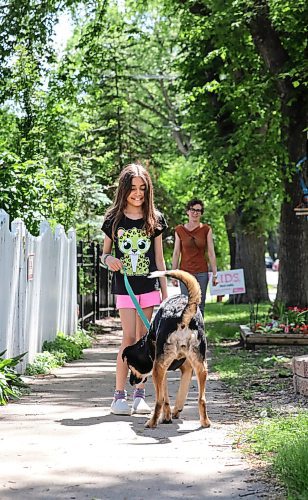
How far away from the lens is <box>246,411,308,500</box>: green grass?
5352 millimetres

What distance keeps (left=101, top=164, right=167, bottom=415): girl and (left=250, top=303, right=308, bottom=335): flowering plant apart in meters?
7.09

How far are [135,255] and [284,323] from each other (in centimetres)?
779

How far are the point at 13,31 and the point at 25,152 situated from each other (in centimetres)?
456

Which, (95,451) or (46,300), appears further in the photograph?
(46,300)

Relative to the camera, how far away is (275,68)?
18.6 meters

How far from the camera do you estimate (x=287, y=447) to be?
19.9 feet

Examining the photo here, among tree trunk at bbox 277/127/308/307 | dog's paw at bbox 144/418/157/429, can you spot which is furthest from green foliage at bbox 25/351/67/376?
tree trunk at bbox 277/127/308/307

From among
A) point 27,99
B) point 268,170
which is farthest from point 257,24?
point 27,99

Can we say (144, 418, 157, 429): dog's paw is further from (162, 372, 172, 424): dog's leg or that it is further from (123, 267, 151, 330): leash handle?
(123, 267, 151, 330): leash handle

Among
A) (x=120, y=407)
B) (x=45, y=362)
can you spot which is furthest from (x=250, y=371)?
(x=120, y=407)

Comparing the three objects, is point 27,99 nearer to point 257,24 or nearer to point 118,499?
point 257,24

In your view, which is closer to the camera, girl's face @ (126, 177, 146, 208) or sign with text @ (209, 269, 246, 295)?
girl's face @ (126, 177, 146, 208)

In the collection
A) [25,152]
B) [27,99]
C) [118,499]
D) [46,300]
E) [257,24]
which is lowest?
[118,499]

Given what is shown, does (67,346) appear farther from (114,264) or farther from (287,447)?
(287,447)
